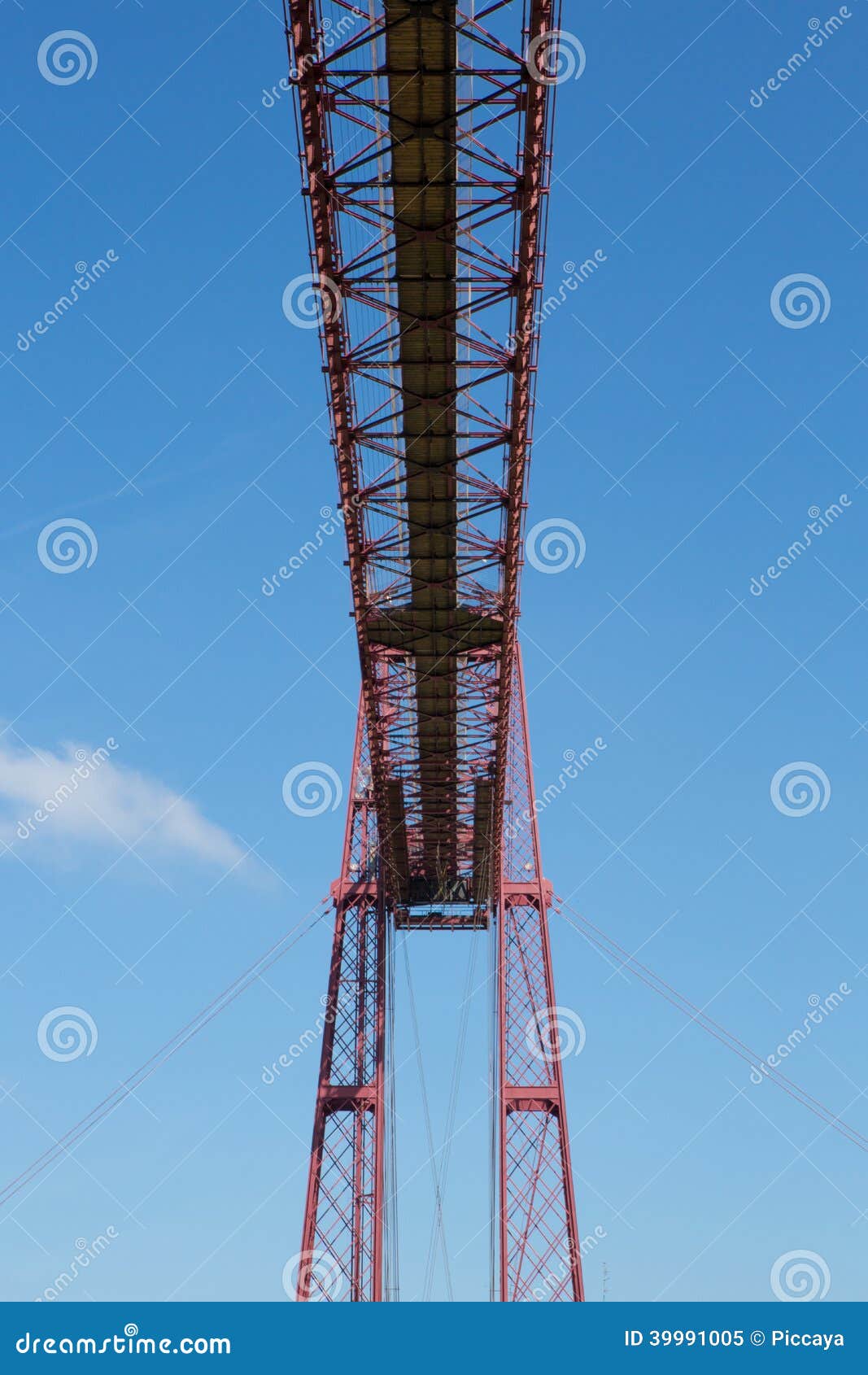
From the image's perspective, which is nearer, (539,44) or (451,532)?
(539,44)

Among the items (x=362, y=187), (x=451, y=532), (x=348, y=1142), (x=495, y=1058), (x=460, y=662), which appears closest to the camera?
(x=362, y=187)

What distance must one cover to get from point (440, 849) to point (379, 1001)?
4.20m

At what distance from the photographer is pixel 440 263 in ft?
63.1

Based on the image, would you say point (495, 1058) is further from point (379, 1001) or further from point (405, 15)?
point (405, 15)

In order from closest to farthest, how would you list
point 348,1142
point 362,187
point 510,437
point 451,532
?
point 362,187 < point 510,437 < point 451,532 < point 348,1142

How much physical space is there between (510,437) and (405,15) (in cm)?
673

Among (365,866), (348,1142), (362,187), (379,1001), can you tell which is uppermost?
(362,187)

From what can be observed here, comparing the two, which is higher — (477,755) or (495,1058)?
(477,755)

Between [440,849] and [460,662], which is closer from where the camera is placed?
[460,662]

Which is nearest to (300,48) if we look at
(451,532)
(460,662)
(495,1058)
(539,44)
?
(539,44)

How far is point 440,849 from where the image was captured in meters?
35.8

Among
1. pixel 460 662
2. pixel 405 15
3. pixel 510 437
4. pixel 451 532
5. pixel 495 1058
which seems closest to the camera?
pixel 405 15

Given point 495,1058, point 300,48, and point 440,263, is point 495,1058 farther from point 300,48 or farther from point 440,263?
point 300,48

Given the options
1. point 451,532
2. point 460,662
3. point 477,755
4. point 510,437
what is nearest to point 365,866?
point 477,755
